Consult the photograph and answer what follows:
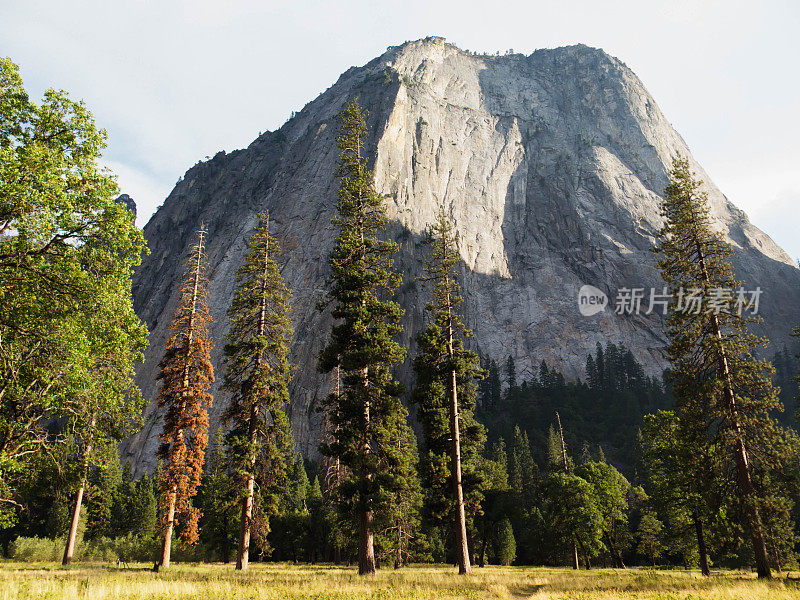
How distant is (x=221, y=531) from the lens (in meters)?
51.2

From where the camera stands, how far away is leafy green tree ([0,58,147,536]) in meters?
11.9

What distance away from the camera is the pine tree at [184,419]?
75.0 feet

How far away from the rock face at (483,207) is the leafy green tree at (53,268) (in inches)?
3338

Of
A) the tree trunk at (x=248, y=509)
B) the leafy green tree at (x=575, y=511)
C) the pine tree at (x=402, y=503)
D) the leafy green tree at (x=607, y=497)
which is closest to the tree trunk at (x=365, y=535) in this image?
the pine tree at (x=402, y=503)

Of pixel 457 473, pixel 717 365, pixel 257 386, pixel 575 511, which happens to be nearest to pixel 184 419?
pixel 257 386

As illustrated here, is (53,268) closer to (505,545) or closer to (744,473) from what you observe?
(744,473)

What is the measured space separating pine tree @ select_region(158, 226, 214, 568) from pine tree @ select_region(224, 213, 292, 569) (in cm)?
169

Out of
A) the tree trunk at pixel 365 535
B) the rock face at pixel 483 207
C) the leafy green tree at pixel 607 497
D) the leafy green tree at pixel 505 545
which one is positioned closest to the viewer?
the tree trunk at pixel 365 535

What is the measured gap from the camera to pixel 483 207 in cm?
14825

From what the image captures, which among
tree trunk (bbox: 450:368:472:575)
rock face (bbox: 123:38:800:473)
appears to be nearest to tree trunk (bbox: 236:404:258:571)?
tree trunk (bbox: 450:368:472:575)

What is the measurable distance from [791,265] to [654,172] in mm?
51014

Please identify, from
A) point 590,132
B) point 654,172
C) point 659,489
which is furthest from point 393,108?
point 659,489

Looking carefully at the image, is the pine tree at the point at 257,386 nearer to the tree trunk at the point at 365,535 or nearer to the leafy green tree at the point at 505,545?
the tree trunk at the point at 365,535

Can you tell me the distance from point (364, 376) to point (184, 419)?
9.68 metres
